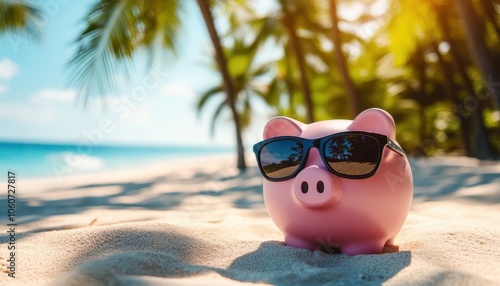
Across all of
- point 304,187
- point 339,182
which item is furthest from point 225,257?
point 339,182

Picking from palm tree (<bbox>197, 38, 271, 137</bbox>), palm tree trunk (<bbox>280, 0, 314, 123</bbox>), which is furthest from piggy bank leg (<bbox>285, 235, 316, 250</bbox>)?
palm tree (<bbox>197, 38, 271, 137</bbox>)

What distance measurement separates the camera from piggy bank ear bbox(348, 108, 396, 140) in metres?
2.35

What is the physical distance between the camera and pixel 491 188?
529 centimetres

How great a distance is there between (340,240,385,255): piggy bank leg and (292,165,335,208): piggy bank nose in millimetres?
319

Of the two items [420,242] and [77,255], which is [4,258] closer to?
[77,255]

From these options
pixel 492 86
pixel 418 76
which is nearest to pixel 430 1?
pixel 492 86

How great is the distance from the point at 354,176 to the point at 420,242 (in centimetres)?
66

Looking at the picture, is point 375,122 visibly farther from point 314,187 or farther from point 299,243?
point 299,243

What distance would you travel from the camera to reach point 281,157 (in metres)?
2.42

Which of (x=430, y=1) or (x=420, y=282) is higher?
(x=430, y=1)

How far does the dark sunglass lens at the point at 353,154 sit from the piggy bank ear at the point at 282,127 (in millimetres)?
293

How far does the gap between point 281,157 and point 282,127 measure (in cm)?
21

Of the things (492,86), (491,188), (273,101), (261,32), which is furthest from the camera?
(273,101)

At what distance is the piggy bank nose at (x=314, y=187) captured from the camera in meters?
2.23
